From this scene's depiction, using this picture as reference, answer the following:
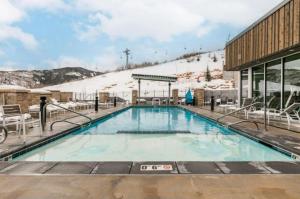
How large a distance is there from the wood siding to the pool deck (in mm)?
5729

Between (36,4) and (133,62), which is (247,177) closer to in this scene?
(36,4)

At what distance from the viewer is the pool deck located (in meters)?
3.26

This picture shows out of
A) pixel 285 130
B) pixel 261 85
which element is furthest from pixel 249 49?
pixel 285 130

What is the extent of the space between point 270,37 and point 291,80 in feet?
5.08

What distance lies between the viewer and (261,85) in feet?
46.2

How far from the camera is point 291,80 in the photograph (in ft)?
35.9

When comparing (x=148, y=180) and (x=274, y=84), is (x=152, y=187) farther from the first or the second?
(x=274, y=84)

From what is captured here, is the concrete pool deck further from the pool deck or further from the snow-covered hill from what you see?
the snow-covered hill

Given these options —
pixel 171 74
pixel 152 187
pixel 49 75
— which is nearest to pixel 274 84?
pixel 152 187

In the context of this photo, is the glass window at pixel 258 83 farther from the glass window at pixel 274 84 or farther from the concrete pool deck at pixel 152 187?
the concrete pool deck at pixel 152 187

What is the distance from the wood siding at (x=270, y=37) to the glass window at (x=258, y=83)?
28.5 inches

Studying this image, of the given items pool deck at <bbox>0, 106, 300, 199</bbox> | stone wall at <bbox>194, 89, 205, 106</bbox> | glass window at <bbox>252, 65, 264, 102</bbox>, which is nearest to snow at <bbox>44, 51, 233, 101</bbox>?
stone wall at <bbox>194, 89, 205, 106</bbox>

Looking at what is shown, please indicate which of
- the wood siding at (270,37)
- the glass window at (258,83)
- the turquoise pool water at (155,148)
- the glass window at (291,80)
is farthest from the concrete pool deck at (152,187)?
the glass window at (258,83)

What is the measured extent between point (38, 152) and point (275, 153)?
4.14 metres
